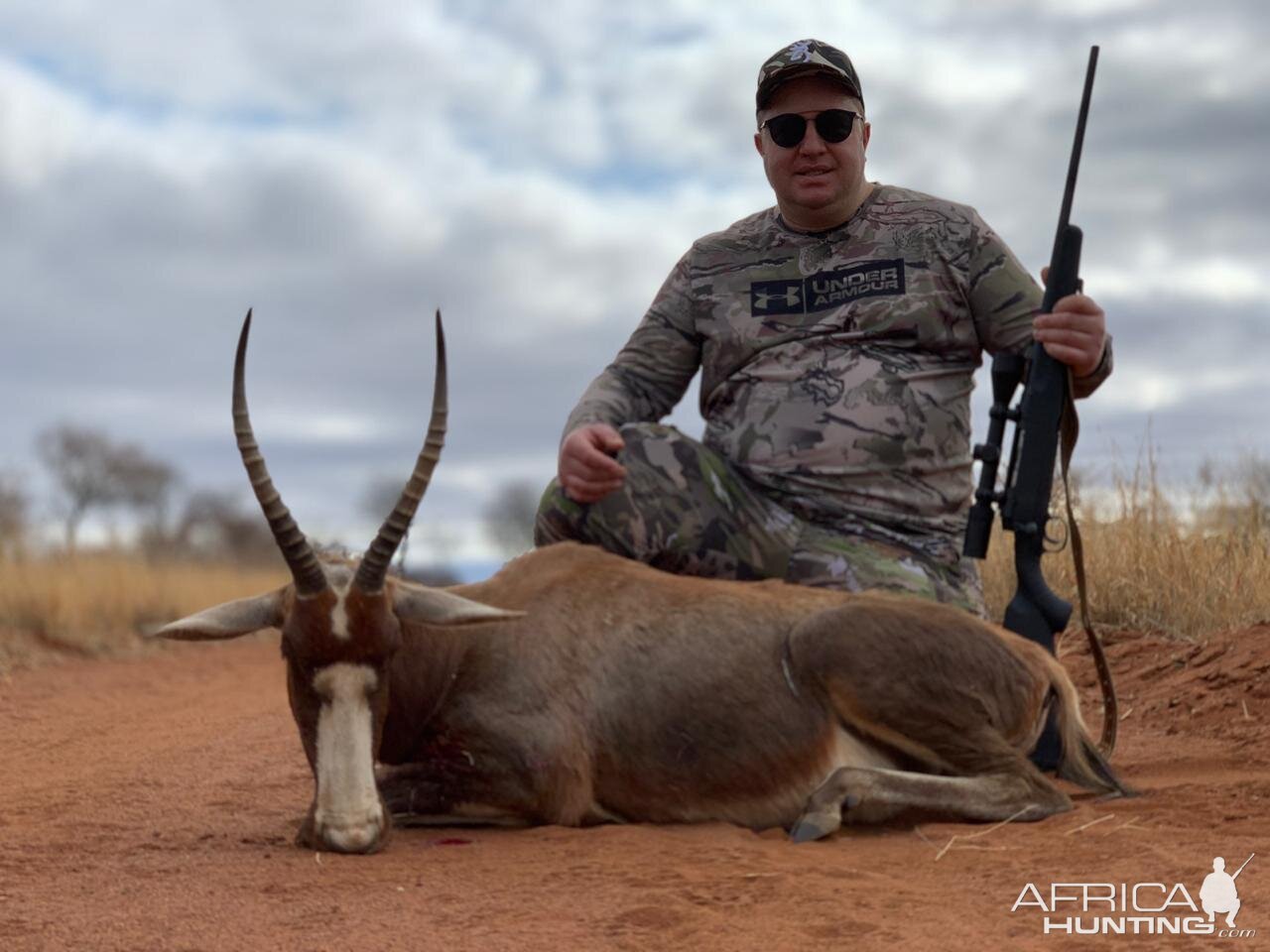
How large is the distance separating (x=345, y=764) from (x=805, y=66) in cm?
379

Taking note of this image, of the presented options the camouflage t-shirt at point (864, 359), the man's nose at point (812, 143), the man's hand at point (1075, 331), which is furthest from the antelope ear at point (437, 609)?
the man's nose at point (812, 143)

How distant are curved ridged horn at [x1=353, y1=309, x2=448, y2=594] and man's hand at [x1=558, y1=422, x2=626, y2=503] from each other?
4.15 feet

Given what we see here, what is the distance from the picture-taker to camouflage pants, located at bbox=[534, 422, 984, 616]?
617 cm

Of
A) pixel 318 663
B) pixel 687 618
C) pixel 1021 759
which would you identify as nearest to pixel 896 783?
pixel 1021 759

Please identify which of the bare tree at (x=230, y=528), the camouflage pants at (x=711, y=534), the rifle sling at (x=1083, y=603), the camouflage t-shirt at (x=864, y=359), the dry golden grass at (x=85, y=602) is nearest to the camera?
the rifle sling at (x=1083, y=603)

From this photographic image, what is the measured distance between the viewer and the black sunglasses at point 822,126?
6.61 meters

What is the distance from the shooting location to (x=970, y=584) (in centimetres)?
641

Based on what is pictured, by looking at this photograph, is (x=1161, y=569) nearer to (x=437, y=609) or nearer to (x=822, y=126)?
(x=822, y=126)

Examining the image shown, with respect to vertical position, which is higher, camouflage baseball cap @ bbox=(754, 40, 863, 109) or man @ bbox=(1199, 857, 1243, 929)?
camouflage baseball cap @ bbox=(754, 40, 863, 109)

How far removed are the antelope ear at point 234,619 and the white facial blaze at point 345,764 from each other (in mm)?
415

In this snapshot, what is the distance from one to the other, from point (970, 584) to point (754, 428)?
45.0 inches

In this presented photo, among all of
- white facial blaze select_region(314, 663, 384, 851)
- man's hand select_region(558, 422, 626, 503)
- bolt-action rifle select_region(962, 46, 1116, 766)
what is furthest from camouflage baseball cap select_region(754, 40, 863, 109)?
white facial blaze select_region(314, 663, 384, 851)

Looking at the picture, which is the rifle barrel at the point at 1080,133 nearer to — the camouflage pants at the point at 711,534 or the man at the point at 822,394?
the man at the point at 822,394

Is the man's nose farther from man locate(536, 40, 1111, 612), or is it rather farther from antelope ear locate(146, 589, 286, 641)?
antelope ear locate(146, 589, 286, 641)
